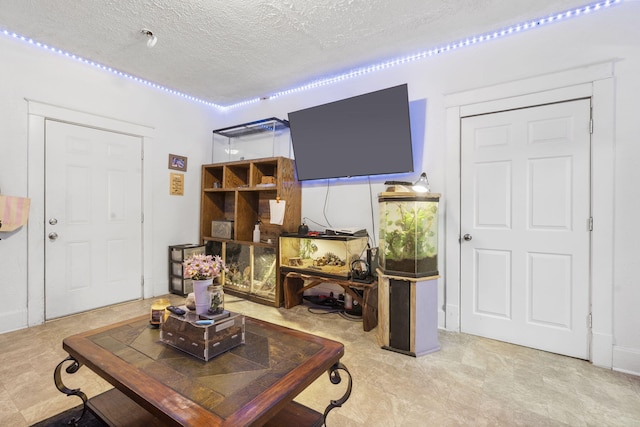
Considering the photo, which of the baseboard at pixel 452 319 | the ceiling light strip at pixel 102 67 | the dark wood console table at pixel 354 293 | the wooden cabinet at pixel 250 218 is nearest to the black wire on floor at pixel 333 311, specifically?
the dark wood console table at pixel 354 293

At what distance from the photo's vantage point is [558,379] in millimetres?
2104

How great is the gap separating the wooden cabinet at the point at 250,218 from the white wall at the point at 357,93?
0.22 meters

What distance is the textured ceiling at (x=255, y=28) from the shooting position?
2.38 meters

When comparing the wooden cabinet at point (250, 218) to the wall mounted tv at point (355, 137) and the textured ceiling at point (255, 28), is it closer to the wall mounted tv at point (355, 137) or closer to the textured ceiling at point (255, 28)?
the wall mounted tv at point (355, 137)

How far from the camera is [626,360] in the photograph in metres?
2.22

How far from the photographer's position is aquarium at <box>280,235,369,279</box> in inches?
125

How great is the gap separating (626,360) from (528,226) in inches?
45.7

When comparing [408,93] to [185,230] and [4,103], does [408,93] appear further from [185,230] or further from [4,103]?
[4,103]

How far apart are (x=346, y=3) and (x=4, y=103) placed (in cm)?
327

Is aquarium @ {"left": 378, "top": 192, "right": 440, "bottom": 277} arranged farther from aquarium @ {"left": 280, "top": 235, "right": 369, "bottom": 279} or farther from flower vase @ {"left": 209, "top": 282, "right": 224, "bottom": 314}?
flower vase @ {"left": 209, "top": 282, "right": 224, "bottom": 314}

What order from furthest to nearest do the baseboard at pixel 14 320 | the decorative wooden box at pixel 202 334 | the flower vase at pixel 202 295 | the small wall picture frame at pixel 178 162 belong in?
the small wall picture frame at pixel 178 162, the baseboard at pixel 14 320, the flower vase at pixel 202 295, the decorative wooden box at pixel 202 334

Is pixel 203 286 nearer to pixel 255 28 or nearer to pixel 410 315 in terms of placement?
pixel 410 315

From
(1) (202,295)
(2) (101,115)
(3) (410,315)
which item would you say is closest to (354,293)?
(3) (410,315)

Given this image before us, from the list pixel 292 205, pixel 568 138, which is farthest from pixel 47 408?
pixel 568 138
